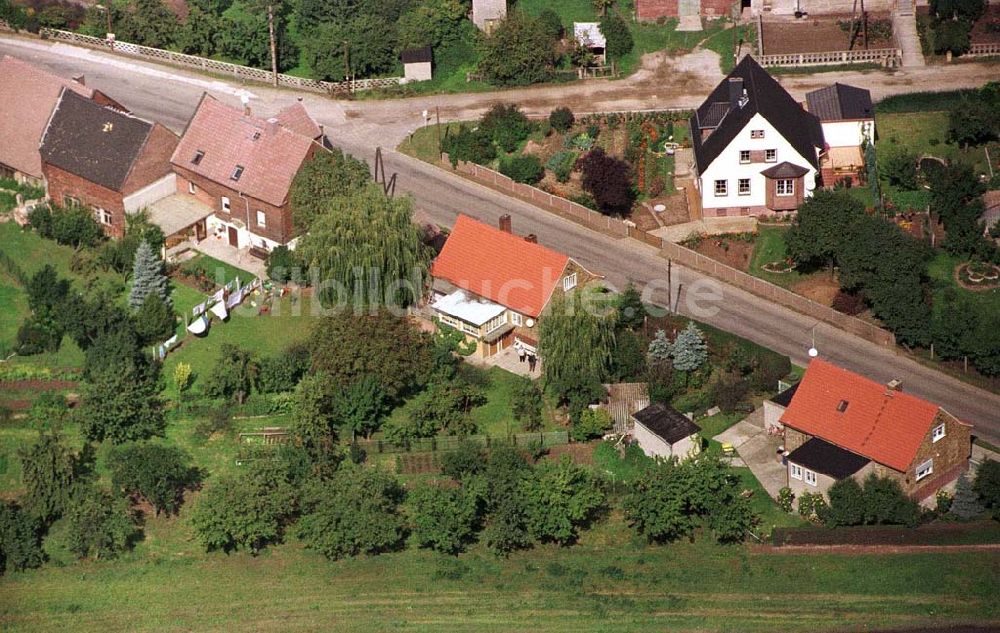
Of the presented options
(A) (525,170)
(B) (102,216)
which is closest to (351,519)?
(B) (102,216)

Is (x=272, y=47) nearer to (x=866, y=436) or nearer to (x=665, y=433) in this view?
(x=665, y=433)

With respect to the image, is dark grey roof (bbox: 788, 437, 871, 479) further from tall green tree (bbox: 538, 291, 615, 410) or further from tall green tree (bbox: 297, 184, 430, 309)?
tall green tree (bbox: 297, 184, 430, 309)

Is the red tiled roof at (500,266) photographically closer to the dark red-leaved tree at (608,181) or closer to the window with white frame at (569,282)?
the window with white frame at (569,282)

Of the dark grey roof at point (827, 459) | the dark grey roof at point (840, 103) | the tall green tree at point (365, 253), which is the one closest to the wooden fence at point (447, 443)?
the tall green tree at point (365, 253)

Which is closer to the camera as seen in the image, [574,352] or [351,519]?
[351,519]

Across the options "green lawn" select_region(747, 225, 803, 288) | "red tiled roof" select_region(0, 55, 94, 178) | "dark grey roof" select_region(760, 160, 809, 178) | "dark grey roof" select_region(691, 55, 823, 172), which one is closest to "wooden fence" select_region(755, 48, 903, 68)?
"dark grey roof" select_region(691, 55, 823, 172)

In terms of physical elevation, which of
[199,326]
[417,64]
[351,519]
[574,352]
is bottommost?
[351,519]
